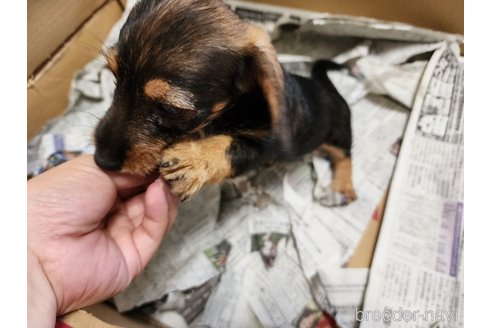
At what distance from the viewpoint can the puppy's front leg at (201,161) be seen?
Result: 130 centimetres

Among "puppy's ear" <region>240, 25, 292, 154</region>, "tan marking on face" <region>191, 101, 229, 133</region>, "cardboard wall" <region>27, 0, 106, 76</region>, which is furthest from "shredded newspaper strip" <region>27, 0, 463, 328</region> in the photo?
"puppy's ear" <region>240, 25, 292, 154</region>

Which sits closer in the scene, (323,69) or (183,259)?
(183,259)

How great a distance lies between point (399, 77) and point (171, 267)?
56.9 inches

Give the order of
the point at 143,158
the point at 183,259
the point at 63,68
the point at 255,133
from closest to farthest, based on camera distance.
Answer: the point at 143,158 < the point at 255,133 < the point at 183,259 < the point at 63,68

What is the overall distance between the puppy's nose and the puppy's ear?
17.5 inches

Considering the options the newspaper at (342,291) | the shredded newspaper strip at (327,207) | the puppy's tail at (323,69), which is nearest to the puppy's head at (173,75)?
the shredded newspaper strip at (327,207)

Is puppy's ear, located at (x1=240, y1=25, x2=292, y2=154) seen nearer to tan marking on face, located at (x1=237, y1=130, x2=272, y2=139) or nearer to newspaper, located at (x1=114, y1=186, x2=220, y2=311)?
tan marking on face, located at (x1=237, y1=130, x2=272, y2=139)

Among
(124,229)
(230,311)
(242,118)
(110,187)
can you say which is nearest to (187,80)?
(242,118)

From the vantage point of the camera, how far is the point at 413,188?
2016mm

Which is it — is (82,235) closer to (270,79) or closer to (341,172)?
(270,79)

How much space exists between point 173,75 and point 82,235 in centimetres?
58

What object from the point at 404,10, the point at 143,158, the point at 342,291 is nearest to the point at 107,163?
the point at 143,158

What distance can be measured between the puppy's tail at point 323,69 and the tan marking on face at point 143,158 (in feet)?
3.46

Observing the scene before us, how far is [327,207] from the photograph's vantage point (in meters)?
2.08
